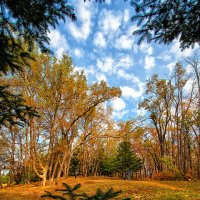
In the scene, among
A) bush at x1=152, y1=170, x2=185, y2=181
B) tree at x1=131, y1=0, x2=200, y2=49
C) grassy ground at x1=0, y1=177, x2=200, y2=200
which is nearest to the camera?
tree at x1=131, y1=0, x2=200, y2=49

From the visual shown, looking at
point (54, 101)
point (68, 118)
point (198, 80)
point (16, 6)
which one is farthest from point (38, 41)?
point (198, 80)

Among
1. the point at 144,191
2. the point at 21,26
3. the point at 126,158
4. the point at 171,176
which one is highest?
the point at 21,26

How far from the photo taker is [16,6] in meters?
3.31

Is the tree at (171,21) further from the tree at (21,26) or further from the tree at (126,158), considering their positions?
the tree at (126,158)

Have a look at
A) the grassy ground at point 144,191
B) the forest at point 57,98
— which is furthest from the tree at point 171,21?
the grassy ground at point 144,191

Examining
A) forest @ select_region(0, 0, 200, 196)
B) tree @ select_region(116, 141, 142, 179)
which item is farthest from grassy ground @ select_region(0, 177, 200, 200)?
tree @ select_region(116, 141, 142, 179)

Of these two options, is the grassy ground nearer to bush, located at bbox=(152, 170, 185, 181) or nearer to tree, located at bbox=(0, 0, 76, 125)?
bush, located at bbox=(152, 170, 185, 181)

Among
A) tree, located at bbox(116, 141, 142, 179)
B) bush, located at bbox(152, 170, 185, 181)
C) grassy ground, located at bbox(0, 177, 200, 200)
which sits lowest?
grassy ground, located at bbox(0, 177, 200, 200)

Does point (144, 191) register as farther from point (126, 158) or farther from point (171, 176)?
point (126, 158)

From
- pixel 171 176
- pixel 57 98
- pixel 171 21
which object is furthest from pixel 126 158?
pixel 171 21

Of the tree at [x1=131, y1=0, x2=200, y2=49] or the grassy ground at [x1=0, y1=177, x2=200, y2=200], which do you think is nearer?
the tree at [x1=131, y1=0, x2=200, y2=49]

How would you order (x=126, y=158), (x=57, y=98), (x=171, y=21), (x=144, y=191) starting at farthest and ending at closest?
→ (x=126, y=158) → (x=57, y=98) → (x=144, y=191) → (x=171, y=21)

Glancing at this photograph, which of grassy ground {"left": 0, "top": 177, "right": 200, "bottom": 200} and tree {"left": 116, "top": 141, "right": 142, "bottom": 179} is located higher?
tree {"left": 116, "top": 141, "right": 142, "bottom": 179}

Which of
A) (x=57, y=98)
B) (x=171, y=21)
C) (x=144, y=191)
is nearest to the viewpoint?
(x=171, y=21)
